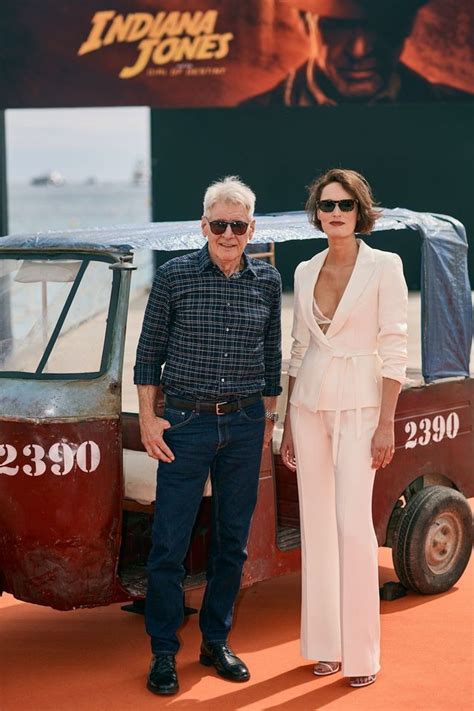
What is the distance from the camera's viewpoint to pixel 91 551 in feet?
16.6

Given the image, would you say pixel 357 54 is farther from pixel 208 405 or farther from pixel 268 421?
pixel 208 405

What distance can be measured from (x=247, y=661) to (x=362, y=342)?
1.46m

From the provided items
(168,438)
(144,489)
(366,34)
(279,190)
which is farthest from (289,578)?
(279,190)

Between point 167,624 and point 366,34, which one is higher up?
point 366,34

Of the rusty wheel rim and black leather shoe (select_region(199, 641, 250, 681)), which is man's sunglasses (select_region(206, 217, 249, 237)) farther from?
the rusty wheel rim

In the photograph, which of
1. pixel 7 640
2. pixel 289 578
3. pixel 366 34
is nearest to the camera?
pixel 7 640

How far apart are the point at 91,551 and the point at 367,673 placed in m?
1.18

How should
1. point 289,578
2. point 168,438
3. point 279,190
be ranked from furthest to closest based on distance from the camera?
point 279,190 < point 289,578 < point 168,438

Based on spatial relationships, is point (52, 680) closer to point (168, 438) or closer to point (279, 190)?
point (168, 438)

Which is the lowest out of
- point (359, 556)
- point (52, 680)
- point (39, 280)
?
point (52, 680)

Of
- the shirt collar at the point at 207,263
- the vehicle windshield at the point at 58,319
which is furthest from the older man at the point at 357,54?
the shirt collar at the point at 207,263

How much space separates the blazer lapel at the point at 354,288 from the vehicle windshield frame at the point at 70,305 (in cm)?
86

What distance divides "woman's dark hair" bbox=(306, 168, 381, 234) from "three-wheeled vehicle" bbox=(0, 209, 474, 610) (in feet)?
2.04

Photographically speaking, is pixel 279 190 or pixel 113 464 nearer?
pixel 113 464
